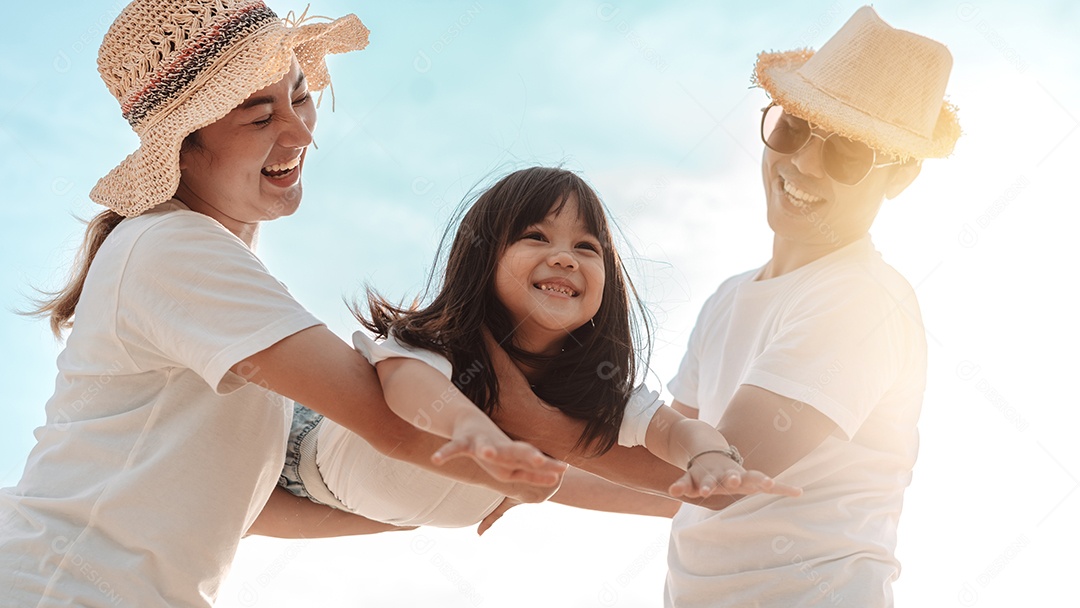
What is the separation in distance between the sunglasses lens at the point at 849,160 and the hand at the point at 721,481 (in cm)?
141

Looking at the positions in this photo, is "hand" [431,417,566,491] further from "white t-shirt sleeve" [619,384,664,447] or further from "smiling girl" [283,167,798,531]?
"white t-shirt sleeve" [619,384,664,447]

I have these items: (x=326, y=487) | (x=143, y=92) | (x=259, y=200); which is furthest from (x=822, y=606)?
(x=143, y=92)

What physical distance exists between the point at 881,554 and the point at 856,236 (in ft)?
3.80

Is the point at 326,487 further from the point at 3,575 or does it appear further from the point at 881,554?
the point at 881,554

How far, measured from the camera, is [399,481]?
3.38 metres

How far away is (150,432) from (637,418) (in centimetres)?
148

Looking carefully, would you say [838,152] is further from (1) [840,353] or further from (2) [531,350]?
(2) [531,350]

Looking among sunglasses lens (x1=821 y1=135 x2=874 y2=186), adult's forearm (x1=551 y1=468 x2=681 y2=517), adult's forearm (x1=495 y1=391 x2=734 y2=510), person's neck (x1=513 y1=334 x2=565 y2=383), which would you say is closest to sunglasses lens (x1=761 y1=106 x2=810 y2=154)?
sunglasses lens (x1=821 y1=135 x2=874 y2=186)

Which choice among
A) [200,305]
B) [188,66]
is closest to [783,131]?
[188,66]

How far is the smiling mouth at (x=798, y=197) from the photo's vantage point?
12.2 ft

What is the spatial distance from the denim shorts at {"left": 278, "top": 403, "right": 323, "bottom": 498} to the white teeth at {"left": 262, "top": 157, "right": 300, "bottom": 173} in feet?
2.84

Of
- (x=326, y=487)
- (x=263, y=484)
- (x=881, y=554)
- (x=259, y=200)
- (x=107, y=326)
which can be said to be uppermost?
(x=881, y=554)

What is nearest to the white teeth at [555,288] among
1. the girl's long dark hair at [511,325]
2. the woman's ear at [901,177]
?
the girl's long dark hair at [511,325]

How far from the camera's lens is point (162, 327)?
256 cm
